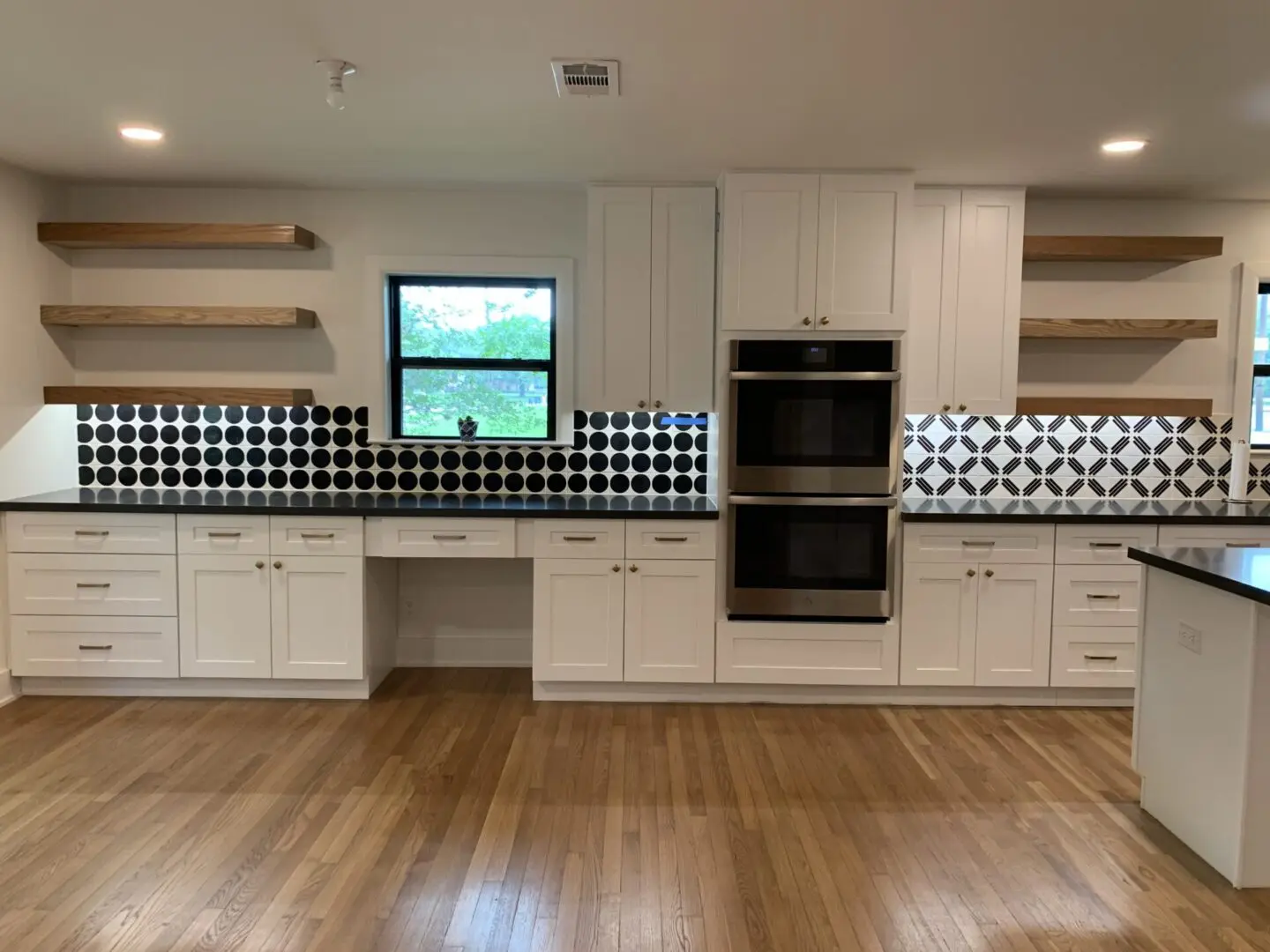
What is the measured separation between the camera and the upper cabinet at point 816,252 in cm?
364

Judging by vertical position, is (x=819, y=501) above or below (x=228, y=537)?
above

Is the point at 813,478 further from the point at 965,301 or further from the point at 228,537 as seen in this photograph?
the point at 228,537

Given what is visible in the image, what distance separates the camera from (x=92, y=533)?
369 centimetres

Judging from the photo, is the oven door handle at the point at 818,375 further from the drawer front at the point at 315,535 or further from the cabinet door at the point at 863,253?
the drawer front at the point at 315,535

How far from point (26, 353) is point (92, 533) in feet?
2.92

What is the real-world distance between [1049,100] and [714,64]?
1.13 metres

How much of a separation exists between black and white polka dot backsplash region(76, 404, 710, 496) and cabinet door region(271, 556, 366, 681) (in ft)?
2.12

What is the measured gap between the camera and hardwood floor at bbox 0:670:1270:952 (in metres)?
2.16

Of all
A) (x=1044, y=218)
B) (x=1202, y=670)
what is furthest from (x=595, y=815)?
(x=1044, y=218)

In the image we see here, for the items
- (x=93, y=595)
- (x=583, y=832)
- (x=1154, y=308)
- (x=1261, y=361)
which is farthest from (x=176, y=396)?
(x=1261, y=361)

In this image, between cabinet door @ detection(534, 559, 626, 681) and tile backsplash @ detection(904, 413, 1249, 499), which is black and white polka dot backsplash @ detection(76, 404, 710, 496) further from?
tile backsplash @ detection(904, 413, 1249, 499)

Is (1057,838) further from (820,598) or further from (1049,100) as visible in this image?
(1049,100)

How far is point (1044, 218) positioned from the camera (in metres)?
4.04

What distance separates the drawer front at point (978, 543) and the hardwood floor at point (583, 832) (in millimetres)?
673
